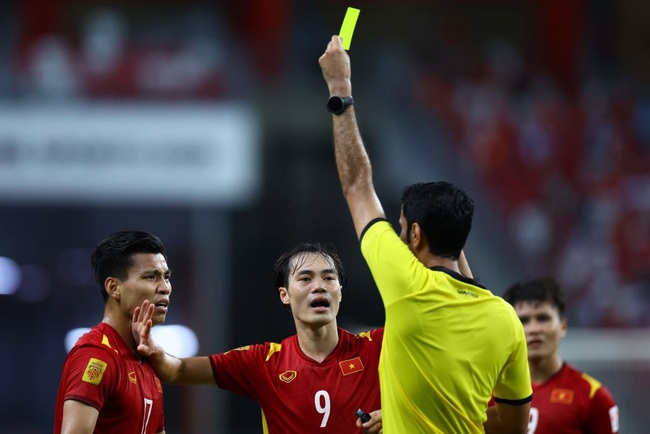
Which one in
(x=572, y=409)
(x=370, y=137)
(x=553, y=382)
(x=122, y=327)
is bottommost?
(x=572, y=409)

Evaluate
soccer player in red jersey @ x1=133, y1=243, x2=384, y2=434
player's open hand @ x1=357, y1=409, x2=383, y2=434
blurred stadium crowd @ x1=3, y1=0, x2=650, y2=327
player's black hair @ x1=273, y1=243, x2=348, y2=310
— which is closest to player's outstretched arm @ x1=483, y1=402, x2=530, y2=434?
player's open hand @ x1=357, y1=409, x2=383, y2=434

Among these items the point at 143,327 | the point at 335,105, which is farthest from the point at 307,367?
the point at 335,105

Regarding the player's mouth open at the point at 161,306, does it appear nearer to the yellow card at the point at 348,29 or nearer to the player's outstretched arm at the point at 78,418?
the player's outstretched arm at the point at 78,418

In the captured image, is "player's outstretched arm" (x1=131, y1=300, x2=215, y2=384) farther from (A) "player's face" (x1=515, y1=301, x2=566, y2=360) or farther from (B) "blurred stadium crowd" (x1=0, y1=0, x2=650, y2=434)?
(B) "blurred stadium crowd" (x1=0, y1=0, x2=650, y2=434)

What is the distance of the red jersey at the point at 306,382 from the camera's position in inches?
196

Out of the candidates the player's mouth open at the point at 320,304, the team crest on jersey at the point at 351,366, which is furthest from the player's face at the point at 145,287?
the team crest on jersey at the point at 351,366

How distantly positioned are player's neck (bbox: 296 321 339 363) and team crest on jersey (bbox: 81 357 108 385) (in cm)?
105

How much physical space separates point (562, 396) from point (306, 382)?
5.75 ft

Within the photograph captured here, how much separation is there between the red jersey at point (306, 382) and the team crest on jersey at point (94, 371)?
2.38ft

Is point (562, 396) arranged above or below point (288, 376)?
below

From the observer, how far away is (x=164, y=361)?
4.86m

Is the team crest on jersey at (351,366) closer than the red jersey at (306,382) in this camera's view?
No

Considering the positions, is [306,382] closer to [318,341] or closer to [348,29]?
[318,341]

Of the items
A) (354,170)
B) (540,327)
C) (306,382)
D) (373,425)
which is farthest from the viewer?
(540,327)
